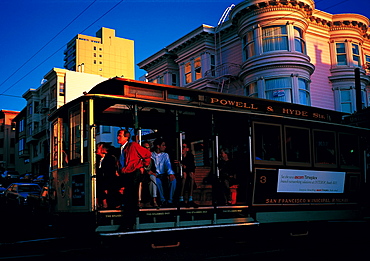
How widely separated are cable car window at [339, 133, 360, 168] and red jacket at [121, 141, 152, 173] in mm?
6232

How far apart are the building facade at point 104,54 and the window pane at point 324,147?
99902mm

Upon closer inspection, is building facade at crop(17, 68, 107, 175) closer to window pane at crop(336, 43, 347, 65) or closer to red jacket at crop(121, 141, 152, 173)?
window pane at crop(336, 43, 347, 65)

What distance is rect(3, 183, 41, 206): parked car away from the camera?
22148 millimetres

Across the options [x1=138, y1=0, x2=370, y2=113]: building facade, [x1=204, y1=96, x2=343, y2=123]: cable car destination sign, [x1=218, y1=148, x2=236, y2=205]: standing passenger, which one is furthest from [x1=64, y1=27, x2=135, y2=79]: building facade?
[x1=218, y1=148, x2=236, y2=205]: standing passenger

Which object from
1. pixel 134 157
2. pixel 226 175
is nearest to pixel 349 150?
pixel 226 175

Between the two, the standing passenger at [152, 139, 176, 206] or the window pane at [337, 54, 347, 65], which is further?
the window pane at [337, 54, 347, 65]

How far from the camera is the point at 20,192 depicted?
74.7ft

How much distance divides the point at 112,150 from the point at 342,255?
18.7 feet

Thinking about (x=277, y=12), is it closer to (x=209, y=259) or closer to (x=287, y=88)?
(x=287, y=88)

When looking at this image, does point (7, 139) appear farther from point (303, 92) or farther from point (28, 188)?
point (303, 92)

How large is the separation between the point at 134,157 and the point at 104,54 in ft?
353

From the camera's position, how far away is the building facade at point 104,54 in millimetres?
111062

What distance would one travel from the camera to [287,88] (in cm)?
2389

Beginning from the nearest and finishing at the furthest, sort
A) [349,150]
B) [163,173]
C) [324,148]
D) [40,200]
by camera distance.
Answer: [163,173] < [324,148] < [349,150] < [40,200]
